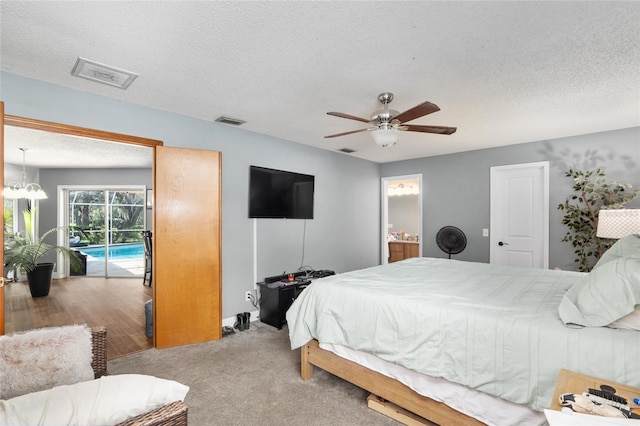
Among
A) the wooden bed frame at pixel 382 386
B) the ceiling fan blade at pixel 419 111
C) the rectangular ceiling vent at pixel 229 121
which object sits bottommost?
the wooden bed frame at pixel 382 386

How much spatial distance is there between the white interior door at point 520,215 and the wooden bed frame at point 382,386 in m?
3.38

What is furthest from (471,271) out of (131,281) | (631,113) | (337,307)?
(131,281)

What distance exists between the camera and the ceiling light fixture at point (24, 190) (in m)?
4.94

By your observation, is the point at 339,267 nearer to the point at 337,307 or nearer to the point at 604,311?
the point at 337,307

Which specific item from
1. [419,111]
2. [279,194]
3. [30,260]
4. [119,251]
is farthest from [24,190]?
[419,111]

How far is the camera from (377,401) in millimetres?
2006

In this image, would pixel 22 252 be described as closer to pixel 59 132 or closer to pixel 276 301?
pixel 59 132

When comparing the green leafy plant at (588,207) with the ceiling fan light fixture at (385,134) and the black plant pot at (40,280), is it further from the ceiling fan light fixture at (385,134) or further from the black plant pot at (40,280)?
the black plant pot at (40,280)

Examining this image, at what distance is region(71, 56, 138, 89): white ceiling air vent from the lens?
2150 millimetres

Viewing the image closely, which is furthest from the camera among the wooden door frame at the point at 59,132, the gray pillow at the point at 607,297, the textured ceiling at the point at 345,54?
the wooden door frame at the point at 59,132

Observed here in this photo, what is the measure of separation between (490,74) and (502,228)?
9.55ft

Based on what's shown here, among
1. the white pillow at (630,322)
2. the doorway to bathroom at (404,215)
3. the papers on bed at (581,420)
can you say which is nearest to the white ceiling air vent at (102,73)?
the papers on bed at (581,420)

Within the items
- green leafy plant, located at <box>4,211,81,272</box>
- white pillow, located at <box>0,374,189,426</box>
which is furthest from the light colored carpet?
green leafy plant, located at <box>4,211,81,272</box>

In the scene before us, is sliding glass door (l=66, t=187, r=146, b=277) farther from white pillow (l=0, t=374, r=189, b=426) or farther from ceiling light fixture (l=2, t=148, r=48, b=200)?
white pillow (l=0, t=374, r=189, b=426)
